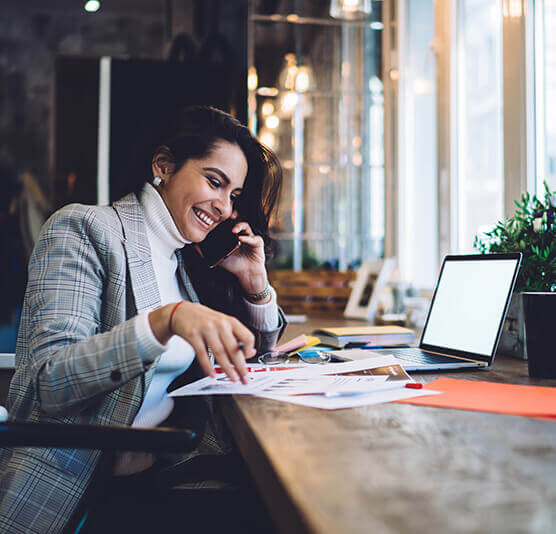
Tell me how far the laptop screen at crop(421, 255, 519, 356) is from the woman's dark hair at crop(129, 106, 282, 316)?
55 cm

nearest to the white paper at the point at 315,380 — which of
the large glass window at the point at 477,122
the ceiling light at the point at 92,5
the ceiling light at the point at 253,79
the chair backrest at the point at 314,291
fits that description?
the large glass window at the point at 477,122

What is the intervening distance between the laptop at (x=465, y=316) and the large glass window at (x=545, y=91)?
21.7 inches

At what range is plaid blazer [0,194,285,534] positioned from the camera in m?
0.85

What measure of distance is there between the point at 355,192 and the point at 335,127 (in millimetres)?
495

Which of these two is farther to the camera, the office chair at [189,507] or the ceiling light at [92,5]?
the ceiling light at [92,5]

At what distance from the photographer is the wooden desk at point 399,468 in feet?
1.29

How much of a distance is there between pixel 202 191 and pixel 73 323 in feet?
1.82

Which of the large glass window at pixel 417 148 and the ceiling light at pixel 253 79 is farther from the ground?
the ceiling light at pixel 253 79

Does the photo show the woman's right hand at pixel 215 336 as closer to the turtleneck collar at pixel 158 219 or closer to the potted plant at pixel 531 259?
the turtleneck collar at pixel 158 219

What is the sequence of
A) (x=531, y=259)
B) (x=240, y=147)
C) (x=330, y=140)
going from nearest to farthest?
(x=531, y=259), (x=240, y=147), (x=330, y=140)

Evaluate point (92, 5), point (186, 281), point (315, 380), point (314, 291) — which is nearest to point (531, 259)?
point (315, 380)

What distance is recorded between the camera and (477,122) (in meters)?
2.15

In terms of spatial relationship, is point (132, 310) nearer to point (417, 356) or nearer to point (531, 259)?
point (417, 356)

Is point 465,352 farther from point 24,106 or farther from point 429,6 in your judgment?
point 24,106
